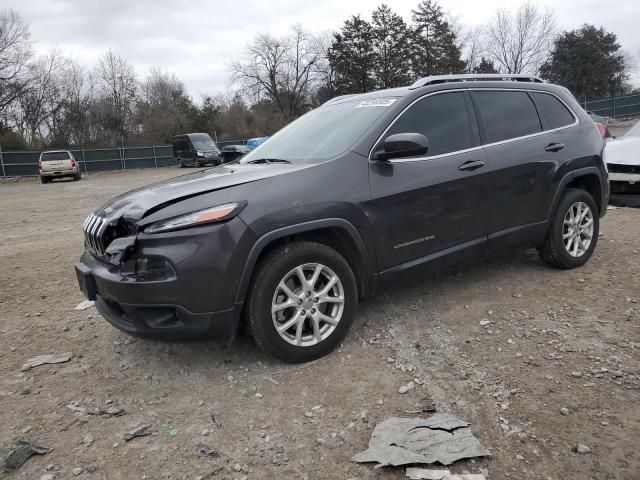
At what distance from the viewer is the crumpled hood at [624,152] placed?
23.7 feet

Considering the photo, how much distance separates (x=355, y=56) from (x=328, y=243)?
54.6 meters

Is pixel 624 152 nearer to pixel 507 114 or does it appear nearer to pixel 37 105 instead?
pixel 507 114

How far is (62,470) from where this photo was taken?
2.36 metres

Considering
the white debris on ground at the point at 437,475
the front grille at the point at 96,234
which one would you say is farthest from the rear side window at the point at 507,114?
the front grille at the point at 96,234

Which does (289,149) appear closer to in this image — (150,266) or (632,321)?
(150,266)

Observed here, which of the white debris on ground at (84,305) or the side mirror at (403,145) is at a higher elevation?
the side mirror at (403,145)

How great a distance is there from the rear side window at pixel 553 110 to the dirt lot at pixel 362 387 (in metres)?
1.43

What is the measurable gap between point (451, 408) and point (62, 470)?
1.98 m

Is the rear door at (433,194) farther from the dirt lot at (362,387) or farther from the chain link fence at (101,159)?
the chain link fence at (101,159)

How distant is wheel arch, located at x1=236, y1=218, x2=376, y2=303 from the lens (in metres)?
2.91

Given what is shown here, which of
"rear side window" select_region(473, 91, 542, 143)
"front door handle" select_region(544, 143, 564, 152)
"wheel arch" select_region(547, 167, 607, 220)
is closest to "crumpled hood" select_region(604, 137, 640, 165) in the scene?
"wheel arch" select_region(547, 167, 607, 220)

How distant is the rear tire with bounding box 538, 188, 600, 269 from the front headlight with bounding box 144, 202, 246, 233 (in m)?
3.10

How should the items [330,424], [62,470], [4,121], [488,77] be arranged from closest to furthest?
[62,470]
[330,424]
[488,77]
[4,121]

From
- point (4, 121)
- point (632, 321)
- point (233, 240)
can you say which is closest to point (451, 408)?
point (233, 240)
